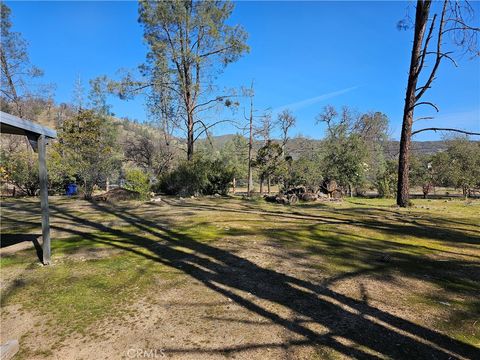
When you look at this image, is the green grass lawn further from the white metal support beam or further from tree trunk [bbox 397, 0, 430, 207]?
tree trunk [bbox 397, 0, 430, 207]

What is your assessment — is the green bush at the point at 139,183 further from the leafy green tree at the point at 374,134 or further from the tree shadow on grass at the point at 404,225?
the leafy green tree at the point at 374,134

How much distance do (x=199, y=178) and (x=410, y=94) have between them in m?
8.99

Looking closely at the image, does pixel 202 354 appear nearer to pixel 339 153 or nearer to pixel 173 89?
pixel 173 89

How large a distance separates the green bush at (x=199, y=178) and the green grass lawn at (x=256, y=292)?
899 cm

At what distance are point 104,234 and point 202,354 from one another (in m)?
4.06

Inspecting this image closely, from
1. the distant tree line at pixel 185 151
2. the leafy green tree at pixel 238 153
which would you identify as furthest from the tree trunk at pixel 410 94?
the leafy green tree at pixel 238 153

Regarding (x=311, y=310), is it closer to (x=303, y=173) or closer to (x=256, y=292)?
(x=256, y=292)

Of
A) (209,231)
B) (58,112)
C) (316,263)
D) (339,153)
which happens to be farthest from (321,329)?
(58,112)

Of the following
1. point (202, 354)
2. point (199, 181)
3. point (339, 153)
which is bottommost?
point (202, 354)

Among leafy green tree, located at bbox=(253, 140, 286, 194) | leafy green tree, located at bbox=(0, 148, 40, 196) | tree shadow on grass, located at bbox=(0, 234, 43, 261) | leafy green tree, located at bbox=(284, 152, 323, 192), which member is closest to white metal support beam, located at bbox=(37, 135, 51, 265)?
tree shadow on grass, located at bbox=(0, 234, 43, 261)

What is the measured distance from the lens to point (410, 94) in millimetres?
8633

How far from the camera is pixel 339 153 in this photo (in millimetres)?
19641

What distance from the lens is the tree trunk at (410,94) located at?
27.0 ft

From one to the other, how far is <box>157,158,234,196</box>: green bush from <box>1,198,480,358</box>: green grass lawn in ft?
29.5
